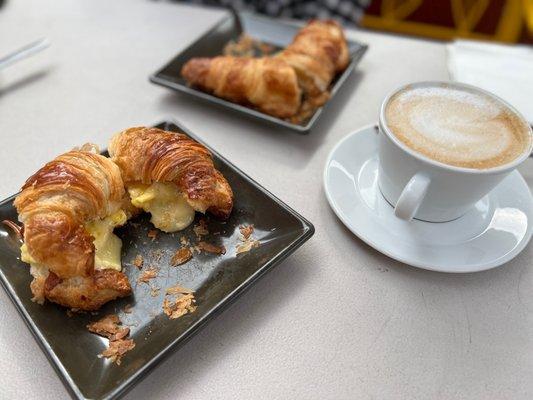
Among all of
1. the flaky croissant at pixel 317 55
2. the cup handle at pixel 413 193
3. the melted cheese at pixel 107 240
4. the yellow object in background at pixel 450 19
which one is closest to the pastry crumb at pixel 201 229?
the melted cheese at pixel 107 240

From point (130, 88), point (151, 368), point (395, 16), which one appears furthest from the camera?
point (395, 16)

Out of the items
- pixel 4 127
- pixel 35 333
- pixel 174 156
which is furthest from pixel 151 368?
pixel 4 127

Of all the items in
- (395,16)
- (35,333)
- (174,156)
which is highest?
(174,156)

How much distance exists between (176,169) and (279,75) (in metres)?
0.40

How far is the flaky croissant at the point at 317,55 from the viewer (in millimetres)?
1063

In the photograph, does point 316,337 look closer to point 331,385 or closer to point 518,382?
point 331,385

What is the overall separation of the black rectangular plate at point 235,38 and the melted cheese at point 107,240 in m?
0.41

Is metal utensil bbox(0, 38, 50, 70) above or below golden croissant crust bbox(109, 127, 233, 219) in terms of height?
above

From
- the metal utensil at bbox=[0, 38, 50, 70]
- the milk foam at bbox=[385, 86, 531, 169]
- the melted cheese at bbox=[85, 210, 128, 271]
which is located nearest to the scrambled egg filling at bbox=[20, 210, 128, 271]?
the melted cheese at bbox=[85, 210, 128, 271]

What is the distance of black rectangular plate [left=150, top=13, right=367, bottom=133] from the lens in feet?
3.29

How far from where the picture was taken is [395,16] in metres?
2.40

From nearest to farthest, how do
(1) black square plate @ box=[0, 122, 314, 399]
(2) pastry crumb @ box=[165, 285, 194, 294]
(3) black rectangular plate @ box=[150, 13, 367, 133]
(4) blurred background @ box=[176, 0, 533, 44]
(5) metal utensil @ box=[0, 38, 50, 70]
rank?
(1) black square plate @ box=[0, 122, 314, 399], (2) pastry crumb @ box=[165, 285, 194, 294], (3) black rectangular plate @ box=[150, 13, 367, 133], (5) metal utensil @ box=[0, 38, 50, 70], (4) blurred background @ box=[176, 0, 533, 44]

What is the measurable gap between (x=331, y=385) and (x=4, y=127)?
936 mm

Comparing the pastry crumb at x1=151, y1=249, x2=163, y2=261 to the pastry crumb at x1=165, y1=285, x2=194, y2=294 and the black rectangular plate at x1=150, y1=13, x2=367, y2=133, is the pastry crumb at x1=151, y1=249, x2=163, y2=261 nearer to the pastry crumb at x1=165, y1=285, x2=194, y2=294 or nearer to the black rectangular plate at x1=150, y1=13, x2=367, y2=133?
the pastry crumb at x1=165, y1=285, x2=194, y2=294
